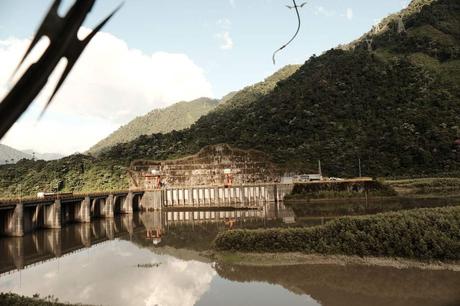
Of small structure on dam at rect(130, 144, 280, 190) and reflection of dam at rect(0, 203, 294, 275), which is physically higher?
small structure on dam at rect(130, 144, 280, 190)

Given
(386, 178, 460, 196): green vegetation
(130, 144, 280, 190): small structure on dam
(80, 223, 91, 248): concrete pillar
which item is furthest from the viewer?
(130, 144, 280, 190): small structure on dam

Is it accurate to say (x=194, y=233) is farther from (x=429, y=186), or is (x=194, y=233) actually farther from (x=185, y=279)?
(x=429, y=186)

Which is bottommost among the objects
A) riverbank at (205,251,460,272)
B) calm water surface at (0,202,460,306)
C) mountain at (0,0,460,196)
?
calm water surface at (0,202,460,306)

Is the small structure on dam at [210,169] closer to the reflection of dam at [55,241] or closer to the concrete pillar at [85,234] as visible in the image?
the reflection of dam at [55,241]

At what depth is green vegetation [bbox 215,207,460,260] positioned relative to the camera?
34.5 metres

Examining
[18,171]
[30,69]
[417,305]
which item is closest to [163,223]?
[417,305]

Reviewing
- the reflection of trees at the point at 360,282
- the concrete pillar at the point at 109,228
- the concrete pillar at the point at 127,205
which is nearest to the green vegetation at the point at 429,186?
the reflection of trees at the point at 360,282

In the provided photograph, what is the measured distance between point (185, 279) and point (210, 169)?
288ft

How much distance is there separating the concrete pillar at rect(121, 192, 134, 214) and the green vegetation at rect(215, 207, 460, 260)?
5500 centimetres

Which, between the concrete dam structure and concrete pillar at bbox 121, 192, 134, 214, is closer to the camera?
the concrete dam structure

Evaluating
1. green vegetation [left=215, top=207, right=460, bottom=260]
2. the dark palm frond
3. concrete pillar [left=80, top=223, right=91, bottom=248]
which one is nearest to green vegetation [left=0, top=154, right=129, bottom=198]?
concrete pillar [left=80, top=223, right=91, bottom=248]

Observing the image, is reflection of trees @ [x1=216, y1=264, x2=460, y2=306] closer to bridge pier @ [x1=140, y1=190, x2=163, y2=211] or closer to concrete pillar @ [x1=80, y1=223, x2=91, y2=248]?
concrete pillar @ [x1=80, y1=223, x2=91, y2=248]

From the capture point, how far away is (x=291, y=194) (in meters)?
97.9

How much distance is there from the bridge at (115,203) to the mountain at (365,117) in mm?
20340
